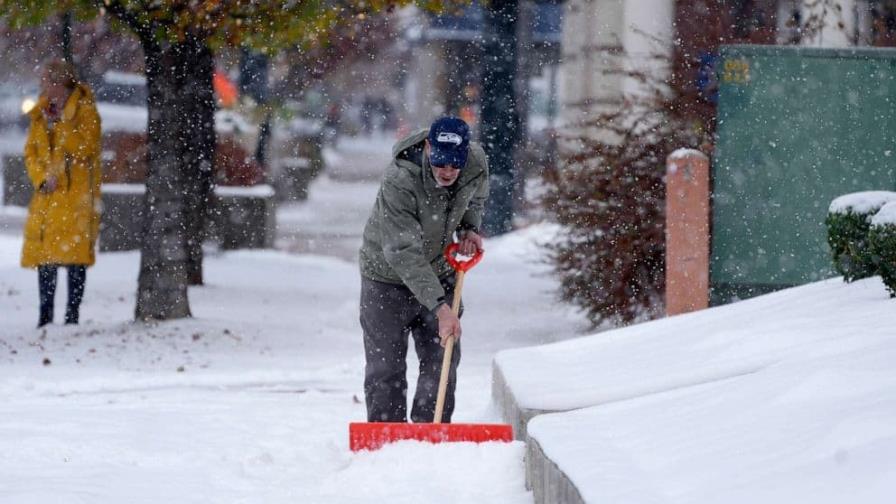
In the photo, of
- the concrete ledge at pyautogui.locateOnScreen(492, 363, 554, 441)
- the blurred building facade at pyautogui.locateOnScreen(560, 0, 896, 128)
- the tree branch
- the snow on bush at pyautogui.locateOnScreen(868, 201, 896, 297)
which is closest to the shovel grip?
the concrete ledge at pyautogui.locateOnScreen(492, 363, 554, 441)

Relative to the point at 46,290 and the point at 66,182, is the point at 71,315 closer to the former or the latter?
the point at 46,290

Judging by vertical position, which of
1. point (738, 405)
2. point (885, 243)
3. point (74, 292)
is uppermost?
point (885, 243)

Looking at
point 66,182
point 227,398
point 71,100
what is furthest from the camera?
point 66,182

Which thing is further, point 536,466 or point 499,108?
point 499,108

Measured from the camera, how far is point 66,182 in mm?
11367

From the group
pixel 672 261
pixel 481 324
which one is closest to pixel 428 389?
pixel 672 261

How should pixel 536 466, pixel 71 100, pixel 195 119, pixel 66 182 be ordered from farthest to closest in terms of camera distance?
1. pixel 195 119
2. pixel 66 182
3. pixel 71 100
4. pixel 536 466

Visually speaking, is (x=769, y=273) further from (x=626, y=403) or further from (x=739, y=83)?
(x=626, y=403)

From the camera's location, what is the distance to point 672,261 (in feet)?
29.8

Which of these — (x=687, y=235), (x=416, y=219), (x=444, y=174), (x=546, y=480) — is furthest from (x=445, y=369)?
(x=687, y=235)

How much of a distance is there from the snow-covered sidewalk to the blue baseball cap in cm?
110

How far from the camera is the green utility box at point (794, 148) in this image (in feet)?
30.8

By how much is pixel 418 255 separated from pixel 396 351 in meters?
0.67

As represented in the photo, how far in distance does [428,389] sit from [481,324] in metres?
5.96
